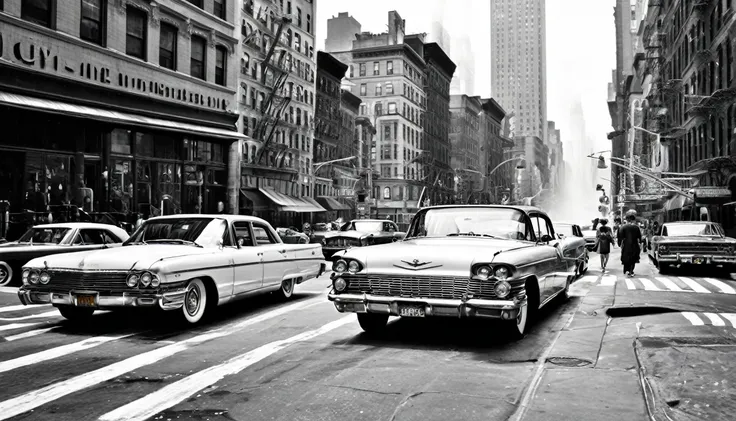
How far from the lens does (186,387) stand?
18.8 feet

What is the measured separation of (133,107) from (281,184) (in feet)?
98.0

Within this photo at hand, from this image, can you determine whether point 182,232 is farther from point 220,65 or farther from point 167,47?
point 220,65

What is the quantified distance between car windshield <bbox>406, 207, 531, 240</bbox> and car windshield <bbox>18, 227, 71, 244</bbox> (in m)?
8.87

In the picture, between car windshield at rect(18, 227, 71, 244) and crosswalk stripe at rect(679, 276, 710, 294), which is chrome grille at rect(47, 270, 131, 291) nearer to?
car windshield at rect(18, 227, 71, 244)

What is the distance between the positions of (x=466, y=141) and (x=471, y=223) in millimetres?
121638

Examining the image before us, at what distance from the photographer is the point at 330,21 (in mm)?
102875

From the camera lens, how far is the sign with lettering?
69.4 ft

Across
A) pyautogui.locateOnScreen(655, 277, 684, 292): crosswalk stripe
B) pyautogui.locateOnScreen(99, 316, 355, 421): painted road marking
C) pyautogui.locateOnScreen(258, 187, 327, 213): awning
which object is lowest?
pyautogui.locateOnScreen(99, 316, 355, 421): painted road marking

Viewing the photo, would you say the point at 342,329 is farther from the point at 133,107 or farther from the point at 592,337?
the point at 133,107

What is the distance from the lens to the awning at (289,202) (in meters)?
47.6

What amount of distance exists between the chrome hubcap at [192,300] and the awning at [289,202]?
3804 centimetres

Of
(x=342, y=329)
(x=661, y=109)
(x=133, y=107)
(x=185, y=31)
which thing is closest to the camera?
(x=342, y=329)

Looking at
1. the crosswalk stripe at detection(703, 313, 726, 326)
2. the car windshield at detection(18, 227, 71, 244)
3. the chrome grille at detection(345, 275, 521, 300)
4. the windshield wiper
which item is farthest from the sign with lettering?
the crosswalk stripe at detection(703, 313, 726, 326)

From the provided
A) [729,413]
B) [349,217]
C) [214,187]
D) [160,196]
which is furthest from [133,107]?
[349,217]
